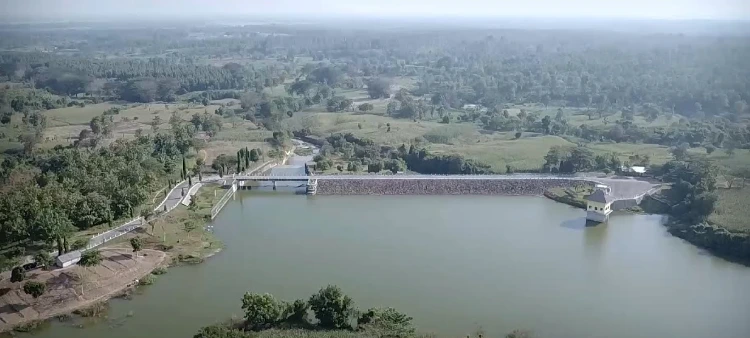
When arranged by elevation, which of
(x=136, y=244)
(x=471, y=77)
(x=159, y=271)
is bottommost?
(x=159, y=271)

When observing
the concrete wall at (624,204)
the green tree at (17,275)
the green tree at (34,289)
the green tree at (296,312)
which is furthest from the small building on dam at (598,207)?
the green tree at (17,275)

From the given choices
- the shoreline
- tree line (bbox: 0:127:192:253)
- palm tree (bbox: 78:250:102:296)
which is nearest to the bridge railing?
tree line (bbox: 0:127:192:253)

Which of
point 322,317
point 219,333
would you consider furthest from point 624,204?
point 219,333

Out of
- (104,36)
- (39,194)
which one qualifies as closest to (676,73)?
(39,194)

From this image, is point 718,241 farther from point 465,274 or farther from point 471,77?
point 471,77

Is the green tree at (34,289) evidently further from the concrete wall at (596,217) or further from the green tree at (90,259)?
the concrete wall at (596,217)

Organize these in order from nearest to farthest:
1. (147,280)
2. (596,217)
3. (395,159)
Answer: (147,280)
(596,217)
(395,159)

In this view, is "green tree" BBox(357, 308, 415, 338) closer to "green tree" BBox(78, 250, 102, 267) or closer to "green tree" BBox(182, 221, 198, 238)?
"green tree" BBox(78, 250, 102, 267)
